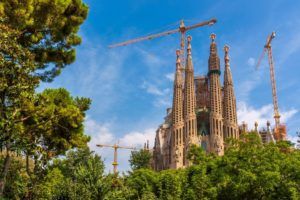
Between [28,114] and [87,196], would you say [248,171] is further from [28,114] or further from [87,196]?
Result: [28,114]

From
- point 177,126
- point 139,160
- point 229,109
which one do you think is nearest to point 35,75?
point 139,160

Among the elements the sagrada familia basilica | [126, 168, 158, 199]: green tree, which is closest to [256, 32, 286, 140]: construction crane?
the sagrada familia basilica

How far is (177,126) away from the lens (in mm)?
82438

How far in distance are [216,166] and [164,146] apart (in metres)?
61.3

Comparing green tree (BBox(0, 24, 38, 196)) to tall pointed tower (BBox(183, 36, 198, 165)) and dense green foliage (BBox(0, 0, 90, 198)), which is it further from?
tall pointed tower (BBox(183, 36, 198, 165))

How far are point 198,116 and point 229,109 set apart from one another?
25.7 ft

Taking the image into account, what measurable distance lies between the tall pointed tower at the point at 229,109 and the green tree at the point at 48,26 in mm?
66375

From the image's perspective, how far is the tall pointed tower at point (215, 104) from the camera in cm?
7816

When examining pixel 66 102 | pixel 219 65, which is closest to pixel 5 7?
pixel 66 102

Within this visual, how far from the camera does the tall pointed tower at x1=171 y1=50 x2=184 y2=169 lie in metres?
78.8

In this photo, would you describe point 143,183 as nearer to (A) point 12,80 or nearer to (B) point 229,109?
(A) point 12,80

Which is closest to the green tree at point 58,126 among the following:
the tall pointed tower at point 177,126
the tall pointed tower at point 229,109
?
the tall pointed tower at point 177,126

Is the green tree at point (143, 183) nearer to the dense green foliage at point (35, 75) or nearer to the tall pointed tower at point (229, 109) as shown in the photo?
the dense green foliage at point (35, 75)

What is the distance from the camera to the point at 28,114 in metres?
16.1
